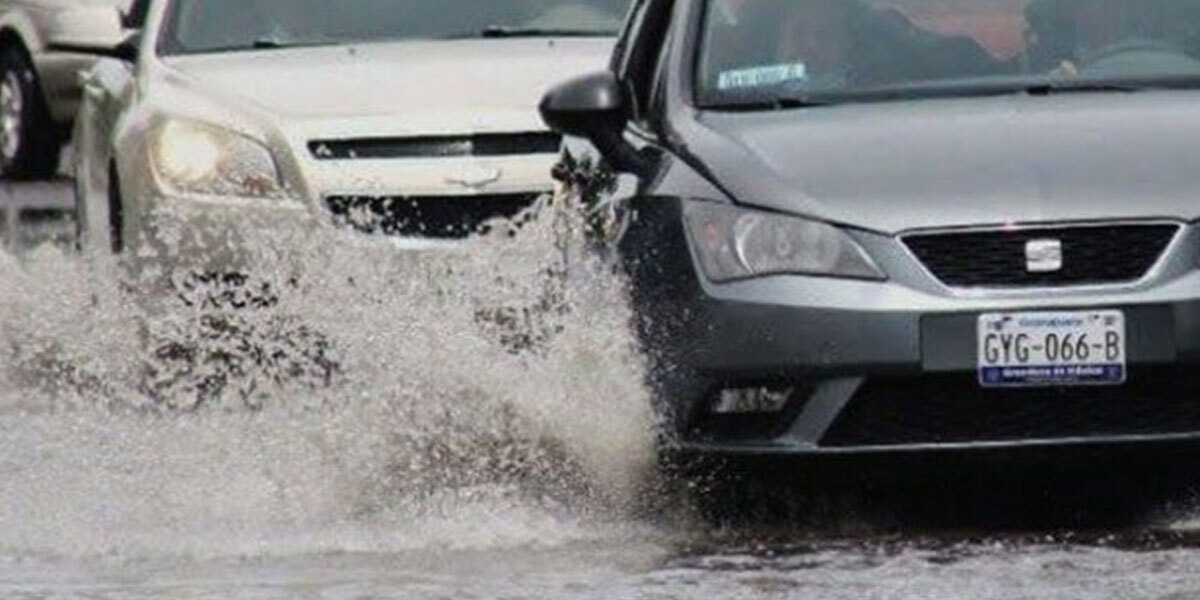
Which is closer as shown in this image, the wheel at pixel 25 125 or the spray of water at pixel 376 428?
the spray of water at pixel 376 428

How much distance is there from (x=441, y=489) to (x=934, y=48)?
1624 mm

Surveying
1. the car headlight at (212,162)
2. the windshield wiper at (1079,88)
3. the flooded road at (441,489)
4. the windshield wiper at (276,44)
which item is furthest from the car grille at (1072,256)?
the windshield wiper at (276,44)

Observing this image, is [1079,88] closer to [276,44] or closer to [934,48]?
[934,48]

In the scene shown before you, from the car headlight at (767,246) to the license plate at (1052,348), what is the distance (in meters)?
0.29

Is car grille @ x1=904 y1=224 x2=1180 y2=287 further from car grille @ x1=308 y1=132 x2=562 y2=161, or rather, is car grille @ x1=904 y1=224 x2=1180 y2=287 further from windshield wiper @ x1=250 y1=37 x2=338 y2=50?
windshield wiper @ x1=250 y1=37 x2=338 y2=50

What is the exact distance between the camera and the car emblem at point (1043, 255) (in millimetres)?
10047

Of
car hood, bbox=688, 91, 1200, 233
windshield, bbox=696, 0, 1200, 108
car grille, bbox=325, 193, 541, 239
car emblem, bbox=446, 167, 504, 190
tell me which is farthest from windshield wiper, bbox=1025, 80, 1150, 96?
car emblem, bbox=446, 167, 504, 190

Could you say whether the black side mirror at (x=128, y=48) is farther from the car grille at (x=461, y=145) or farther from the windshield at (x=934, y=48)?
the windshield at (x=934, y=48)

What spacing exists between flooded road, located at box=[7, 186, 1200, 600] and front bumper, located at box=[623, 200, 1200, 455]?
0.21 meters

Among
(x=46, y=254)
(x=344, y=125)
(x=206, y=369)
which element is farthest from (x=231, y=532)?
(x=46, y=254)

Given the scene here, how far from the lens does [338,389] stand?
1140cm

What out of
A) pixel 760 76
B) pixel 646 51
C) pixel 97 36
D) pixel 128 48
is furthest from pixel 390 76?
pixel 760 76

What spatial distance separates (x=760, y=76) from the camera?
11.4 meters

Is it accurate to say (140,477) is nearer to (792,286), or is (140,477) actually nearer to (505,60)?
(792,286)
